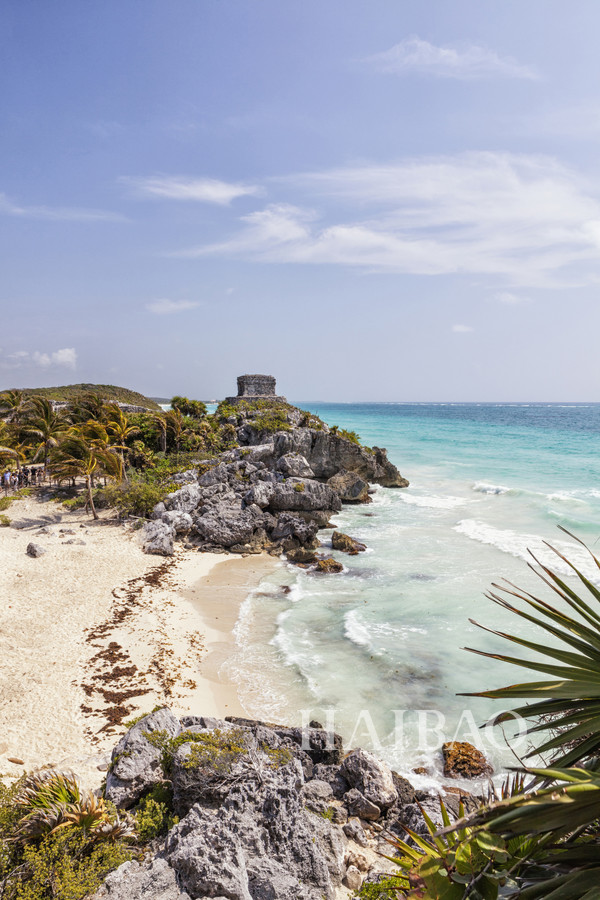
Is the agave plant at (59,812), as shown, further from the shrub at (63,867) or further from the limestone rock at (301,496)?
the limestone rock at (301,496)

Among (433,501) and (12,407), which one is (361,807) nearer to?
(433,501)

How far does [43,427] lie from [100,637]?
19509 mm

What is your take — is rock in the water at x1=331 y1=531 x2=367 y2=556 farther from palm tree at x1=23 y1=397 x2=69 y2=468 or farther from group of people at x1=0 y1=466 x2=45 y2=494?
group of people at x1=0 y1=466 x2=45 y2=494

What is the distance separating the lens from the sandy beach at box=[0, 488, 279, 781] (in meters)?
8.85

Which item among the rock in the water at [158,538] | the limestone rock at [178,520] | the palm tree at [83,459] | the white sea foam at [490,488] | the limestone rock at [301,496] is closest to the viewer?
the rock in the water at [158,538]

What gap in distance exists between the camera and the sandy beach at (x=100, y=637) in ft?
29.0

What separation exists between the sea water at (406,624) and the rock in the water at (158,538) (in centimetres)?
475

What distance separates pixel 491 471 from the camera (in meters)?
43.4

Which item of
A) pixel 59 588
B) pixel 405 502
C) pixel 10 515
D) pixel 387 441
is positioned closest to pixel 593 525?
pixel 405 502

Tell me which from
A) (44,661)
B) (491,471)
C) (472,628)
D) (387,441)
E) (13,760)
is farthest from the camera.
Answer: (387,441)

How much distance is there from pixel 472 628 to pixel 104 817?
37.1 feet

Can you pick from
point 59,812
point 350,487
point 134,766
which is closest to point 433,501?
point 350,487

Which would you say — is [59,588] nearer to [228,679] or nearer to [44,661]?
[44,661]

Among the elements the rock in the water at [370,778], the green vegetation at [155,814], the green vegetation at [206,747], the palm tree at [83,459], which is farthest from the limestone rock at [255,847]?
the palm tree at [83,459]
